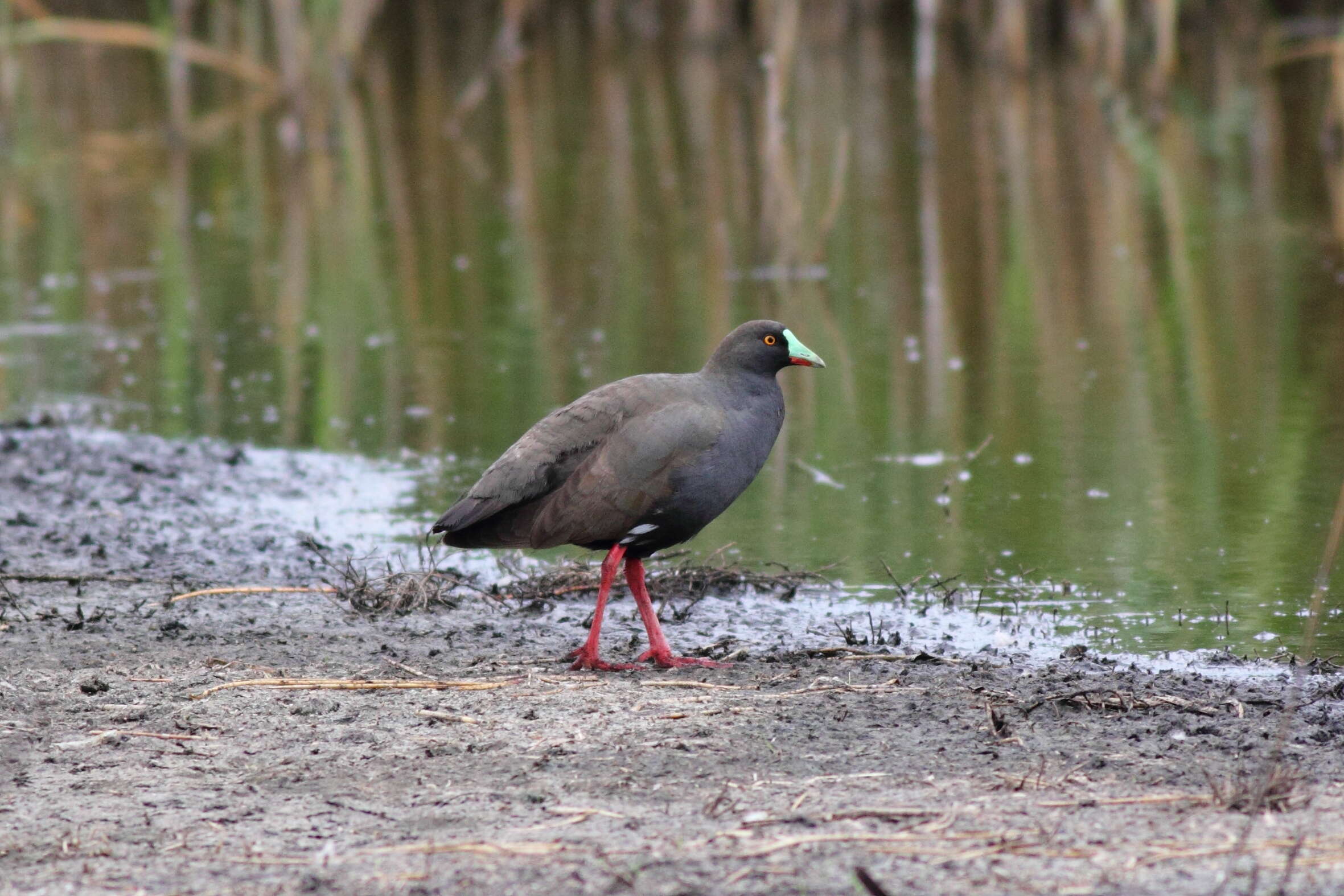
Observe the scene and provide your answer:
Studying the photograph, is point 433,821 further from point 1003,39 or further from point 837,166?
point 1003,39

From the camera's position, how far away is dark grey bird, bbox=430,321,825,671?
5.70 meters

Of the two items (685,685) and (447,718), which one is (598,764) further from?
(685,685)

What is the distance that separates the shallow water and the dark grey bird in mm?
1408

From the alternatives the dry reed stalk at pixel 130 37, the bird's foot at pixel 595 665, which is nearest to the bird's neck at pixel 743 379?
the bird's foot at pixel 595 665

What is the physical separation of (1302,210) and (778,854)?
1327cm

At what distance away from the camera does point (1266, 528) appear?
24.8 feet

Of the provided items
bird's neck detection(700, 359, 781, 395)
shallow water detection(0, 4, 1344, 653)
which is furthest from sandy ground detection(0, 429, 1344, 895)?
shallow water detection(0, 4, 1344, 653)

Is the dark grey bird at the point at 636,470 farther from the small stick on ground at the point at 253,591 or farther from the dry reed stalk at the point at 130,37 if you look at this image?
the dry reed stalk at the point at 130,37

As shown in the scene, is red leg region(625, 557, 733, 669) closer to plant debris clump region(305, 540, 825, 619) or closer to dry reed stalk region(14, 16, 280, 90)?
plant debris clump region(305, 540, 825, 619)

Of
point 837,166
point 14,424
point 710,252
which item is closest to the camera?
point 14,424

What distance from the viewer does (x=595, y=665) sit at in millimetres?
5695

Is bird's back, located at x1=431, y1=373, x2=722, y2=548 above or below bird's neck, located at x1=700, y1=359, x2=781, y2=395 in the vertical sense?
below

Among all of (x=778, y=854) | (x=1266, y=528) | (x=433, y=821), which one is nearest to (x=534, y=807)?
(x=433, y=821)

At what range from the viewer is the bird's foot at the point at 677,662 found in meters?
5.71
